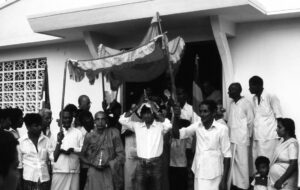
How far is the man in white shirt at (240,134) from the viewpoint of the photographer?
252 inches

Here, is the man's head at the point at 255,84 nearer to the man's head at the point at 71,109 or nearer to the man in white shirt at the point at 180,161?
the man in white shirt at the point at 180,161

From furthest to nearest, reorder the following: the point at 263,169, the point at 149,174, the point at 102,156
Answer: the point at 102,156
the point at 263,169
the point at 149,174

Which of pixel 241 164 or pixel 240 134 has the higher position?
pixel 240 134

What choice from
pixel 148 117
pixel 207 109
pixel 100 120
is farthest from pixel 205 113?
pixel 100 120

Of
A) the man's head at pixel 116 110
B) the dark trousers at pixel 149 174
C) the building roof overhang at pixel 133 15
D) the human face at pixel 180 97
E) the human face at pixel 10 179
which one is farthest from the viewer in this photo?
the man's head at pixel 116 110

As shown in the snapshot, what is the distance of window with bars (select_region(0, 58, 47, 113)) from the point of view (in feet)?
30.5

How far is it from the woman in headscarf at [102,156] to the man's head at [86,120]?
470mm

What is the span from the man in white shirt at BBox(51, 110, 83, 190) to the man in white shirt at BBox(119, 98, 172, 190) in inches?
35.0

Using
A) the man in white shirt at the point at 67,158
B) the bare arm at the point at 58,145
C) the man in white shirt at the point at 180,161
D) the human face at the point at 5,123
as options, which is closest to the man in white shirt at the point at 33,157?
the bare arm at the point at 58,145

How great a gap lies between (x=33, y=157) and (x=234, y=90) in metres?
2.81

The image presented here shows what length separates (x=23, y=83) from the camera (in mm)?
9523

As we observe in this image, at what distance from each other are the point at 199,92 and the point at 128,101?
239 cm

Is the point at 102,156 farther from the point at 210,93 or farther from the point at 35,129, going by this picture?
the point at 210,93

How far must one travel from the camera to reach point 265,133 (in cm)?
632
